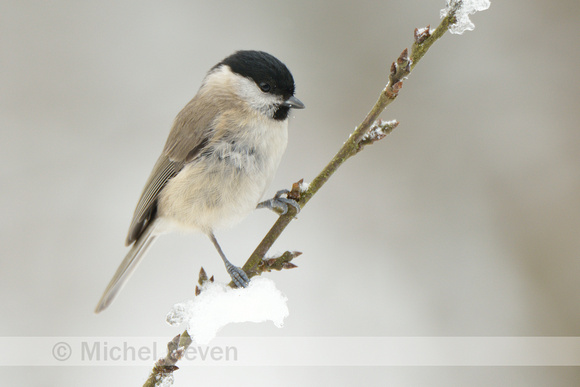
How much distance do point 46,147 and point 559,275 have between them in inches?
127

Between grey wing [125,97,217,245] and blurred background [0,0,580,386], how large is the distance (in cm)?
93

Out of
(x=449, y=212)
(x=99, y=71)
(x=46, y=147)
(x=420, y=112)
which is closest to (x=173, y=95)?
(x=99, y=71)

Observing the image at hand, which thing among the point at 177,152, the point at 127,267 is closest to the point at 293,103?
the point at 177,152

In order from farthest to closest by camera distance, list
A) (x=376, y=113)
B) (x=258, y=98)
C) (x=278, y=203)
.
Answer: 1. (x=258, y=98)
2. (x=278, y=203)
3. (x=376, y=113)

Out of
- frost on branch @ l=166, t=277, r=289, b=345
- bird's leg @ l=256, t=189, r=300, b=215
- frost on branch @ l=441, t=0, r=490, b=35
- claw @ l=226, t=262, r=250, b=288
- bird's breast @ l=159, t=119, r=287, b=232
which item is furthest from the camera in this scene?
bird's breast @ l=159, t=119, r=287, b=232

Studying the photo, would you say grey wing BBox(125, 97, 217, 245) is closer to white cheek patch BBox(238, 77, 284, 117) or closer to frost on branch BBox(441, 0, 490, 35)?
white cheek patch BBox(238, 77, 284, 117)

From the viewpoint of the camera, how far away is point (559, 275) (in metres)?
2.86

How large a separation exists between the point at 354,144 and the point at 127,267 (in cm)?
110

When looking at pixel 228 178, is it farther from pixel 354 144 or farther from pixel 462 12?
pixel 462 12

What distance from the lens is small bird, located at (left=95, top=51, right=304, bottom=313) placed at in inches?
69.1

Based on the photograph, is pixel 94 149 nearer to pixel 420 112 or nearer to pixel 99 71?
pixel 99 71

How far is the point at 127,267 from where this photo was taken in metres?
1.89

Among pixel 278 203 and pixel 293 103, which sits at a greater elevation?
pixel 293 103

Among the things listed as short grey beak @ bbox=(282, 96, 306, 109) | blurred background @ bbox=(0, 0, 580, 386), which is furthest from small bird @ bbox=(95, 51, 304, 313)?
blurred background @ bbox=(0, 0, 580, 386)
